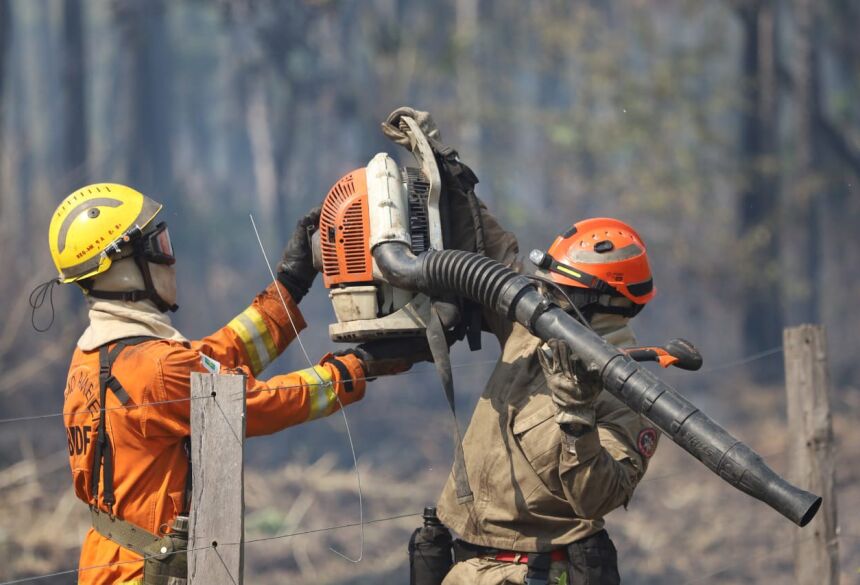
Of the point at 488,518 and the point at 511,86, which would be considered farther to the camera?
the point at 511,86

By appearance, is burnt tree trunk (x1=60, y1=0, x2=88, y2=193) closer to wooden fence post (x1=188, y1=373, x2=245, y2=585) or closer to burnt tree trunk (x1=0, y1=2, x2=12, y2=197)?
burnt tree trunk (x1=0, y1=2, x2=12, y2=197)

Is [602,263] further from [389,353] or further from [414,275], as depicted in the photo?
[389,353]

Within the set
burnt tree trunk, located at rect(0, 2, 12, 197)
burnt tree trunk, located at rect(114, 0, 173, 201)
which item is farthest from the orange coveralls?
burnt tree trunk, located at rect(114, 0, 173, 201)

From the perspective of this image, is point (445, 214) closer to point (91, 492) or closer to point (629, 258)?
point (629, 258)

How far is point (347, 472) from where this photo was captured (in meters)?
12.7

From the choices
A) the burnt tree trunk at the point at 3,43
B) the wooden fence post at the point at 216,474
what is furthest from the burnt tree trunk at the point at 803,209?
the wooden fence post at the point at 216,474

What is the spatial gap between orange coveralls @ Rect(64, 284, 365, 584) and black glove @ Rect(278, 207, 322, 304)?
0.51m

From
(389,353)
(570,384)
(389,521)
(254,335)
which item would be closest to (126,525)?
(254,335)

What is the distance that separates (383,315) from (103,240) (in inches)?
36.7

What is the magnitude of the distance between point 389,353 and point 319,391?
26 centimetres

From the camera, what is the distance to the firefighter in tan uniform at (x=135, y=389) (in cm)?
383

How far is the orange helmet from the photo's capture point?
388 cm

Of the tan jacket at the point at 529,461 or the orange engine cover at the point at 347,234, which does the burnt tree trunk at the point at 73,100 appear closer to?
the orange engine cover at the point at 347,234

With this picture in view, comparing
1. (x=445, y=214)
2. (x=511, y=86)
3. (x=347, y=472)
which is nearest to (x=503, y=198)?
(x=511, y=86)
